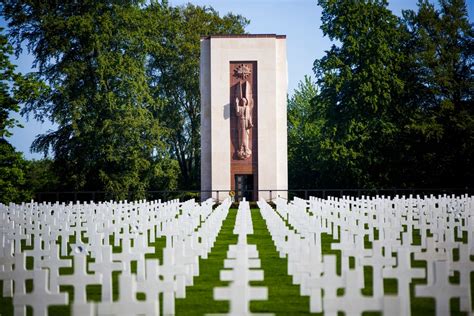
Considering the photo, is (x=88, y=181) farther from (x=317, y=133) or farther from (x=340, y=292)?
(x=340, y=292)

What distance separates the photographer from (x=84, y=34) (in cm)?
4547

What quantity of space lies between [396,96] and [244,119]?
11449mm

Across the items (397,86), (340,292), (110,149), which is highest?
(397,86)

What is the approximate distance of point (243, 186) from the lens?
1900 inches

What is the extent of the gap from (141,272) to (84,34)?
3838 centimetres

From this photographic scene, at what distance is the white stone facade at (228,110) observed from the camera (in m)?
47.6

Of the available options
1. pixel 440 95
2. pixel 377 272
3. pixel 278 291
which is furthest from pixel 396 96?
pixel 377 272

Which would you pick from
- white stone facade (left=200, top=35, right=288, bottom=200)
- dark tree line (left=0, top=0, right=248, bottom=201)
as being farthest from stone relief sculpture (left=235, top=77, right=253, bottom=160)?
dark tree line (left=0, top=0, right=248, bottom=201)

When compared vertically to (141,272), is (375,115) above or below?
above

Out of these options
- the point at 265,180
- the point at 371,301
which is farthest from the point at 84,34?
the point at 371,301

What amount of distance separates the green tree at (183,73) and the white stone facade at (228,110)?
5.72 metres

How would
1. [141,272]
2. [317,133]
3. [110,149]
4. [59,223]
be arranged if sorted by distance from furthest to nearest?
[317,133] → [110,149] → [59,223] → [141,272]

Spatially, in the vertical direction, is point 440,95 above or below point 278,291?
above

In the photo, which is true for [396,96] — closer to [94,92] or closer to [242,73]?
[242,73]
